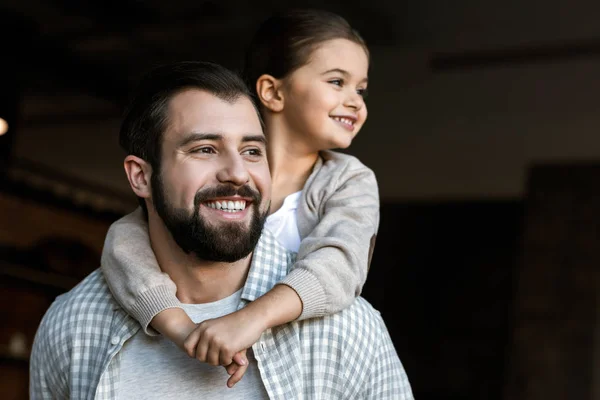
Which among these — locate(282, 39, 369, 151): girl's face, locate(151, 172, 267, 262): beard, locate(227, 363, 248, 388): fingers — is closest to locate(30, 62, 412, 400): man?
locate(151, 172, 267, 262): beard

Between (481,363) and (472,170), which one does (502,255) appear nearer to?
(481,363)

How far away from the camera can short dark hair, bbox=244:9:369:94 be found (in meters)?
2.20

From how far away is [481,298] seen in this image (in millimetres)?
10250

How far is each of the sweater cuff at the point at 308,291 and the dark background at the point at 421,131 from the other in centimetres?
467

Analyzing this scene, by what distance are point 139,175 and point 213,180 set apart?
0.23m

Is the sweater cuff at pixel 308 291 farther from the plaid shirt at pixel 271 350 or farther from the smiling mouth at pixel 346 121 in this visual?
the smiling mouth at pixel 346 121

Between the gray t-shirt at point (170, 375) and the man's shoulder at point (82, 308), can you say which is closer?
the gray t-shirt at point (170, 375)

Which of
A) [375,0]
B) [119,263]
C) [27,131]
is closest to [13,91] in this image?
[27,131]

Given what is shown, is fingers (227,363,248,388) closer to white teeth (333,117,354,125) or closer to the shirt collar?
the shirt collar

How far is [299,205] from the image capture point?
204 centimetres

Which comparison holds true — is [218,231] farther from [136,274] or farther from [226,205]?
[136,274]

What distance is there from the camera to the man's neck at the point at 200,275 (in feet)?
5.87

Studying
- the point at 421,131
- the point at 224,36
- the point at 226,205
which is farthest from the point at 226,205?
the point at 421,131

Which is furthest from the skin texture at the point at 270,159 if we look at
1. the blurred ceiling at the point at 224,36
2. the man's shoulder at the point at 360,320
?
the blurred ceiling at the point at 224,36
